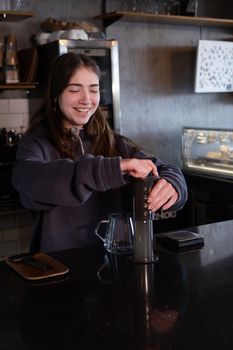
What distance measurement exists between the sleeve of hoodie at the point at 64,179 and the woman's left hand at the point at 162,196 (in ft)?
0.33

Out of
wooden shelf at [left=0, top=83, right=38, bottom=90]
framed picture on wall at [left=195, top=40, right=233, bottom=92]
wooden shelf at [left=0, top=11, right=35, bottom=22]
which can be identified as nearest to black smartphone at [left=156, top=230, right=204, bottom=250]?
wooden shelf at [left=0, top=83, right=38, bottom=90]

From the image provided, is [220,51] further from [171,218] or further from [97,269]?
[97,269]

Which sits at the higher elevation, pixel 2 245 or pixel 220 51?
pixel 220 51

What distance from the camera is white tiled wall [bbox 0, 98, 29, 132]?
3568 millimetres

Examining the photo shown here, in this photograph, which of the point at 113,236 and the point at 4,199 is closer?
the point at 113,236

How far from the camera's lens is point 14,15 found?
3.26m

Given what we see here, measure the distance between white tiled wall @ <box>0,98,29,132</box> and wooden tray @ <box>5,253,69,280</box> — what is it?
222 centimetres

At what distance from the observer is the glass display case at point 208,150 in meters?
3.54

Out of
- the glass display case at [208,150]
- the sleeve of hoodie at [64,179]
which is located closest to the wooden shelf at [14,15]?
the glass display case at [208,150]

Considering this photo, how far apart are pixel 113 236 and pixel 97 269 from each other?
0.52 ft

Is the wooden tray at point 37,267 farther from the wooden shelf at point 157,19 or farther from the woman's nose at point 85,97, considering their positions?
the wooden shelf at point 157,19

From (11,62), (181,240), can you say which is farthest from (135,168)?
(11,62)

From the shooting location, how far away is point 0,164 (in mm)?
3248

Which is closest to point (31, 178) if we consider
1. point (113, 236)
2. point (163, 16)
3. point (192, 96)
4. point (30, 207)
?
point (30, 207)
